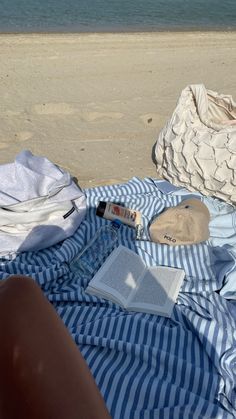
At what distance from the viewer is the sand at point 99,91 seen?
13.0 feet

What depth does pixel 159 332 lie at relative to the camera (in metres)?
2.06

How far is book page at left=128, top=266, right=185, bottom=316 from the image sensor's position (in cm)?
219

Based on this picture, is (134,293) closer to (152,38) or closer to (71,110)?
(71,110)

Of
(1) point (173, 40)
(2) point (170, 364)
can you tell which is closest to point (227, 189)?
(2) point (170, 364)

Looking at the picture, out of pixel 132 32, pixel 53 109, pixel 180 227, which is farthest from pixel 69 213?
pixel 132 32

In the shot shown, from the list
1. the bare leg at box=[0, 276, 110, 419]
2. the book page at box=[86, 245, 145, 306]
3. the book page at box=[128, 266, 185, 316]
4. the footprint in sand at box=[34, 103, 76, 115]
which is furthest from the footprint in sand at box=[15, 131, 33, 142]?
the bare leg at box=[0, 276, 110, 419]

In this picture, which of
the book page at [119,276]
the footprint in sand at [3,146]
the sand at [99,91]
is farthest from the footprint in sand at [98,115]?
the book page at [119,276]

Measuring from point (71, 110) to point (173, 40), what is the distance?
3533 mm

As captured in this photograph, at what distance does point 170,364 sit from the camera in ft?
6.24

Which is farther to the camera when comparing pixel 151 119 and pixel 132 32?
pixel 132 32

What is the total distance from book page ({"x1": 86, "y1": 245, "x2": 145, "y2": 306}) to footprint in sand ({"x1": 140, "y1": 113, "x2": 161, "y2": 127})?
7.42 feet

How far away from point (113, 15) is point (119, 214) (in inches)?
325

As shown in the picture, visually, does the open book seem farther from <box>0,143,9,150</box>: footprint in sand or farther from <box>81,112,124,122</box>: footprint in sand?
<box>81,112,124,122</box>: footprint in sand

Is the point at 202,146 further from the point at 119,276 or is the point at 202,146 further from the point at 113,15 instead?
the point at 113,15
